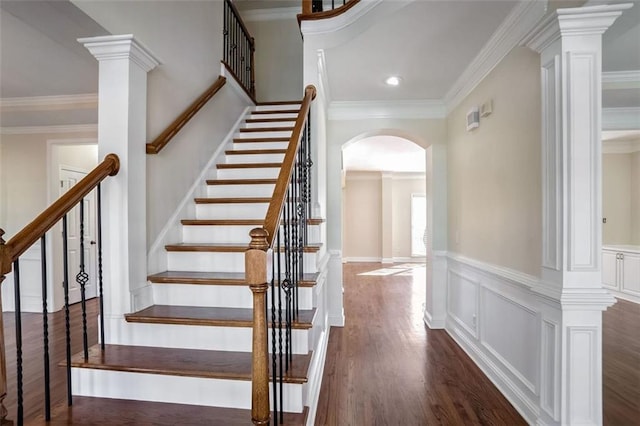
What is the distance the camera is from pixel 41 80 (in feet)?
10.4

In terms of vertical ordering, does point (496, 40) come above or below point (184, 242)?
above

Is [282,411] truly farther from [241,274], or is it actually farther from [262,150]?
[262,150]

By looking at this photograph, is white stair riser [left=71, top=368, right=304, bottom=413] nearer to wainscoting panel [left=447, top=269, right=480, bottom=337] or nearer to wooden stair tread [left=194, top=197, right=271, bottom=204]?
wooden stair tread [left=194, top=197, right=271, bottom=204]

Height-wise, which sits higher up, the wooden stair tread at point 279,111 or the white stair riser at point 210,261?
the wooden stair tread at point 279,111

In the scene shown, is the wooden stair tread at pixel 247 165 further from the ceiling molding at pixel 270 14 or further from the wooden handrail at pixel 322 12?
the ceiling molding at pixel 270 14

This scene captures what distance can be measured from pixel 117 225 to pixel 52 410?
3.07ft

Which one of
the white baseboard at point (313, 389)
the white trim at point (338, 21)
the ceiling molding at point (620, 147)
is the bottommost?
the white baseboard at point (313, 389)

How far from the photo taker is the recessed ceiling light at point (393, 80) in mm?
3143

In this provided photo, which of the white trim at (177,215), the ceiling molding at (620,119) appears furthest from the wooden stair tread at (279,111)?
the ceiling molding at (620,119)

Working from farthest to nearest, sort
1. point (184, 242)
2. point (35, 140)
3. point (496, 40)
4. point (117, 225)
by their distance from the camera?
point (35, 140) < point (184, 242) < point (496, 40) < point (117, 225)

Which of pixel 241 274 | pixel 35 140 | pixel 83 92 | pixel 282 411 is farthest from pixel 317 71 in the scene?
pixel 35 140

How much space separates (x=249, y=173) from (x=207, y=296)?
54.7 inches

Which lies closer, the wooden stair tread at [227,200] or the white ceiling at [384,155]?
the wooden stair tread at [227,200]

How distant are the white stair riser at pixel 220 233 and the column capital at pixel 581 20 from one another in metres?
1.87
